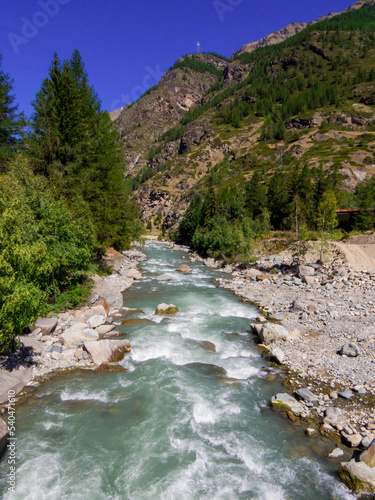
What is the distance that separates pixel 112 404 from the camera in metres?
9.52

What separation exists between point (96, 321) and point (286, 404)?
437 inches

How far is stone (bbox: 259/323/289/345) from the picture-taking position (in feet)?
46.8

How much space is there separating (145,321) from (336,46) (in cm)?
26832

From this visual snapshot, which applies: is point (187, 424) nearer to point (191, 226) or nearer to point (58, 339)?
point (58, 339)

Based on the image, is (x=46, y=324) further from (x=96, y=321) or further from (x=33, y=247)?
(x=33, y=247)

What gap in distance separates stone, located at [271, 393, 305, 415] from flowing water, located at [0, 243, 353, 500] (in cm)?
37

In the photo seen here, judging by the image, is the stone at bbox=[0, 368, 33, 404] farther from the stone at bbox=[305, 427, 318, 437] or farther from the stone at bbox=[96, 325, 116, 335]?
the stone at bbox=[305, 427, 318, 437]

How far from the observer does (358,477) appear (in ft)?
21.4

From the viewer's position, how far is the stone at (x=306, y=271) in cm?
2789

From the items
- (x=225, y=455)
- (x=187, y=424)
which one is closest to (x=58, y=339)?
(x=187, y=424)

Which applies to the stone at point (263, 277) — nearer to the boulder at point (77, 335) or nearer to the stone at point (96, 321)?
the stone at point (96, 321)

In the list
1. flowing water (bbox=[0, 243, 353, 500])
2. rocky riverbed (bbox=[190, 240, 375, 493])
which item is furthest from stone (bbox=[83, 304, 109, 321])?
rocky riverbed (bbox=[190, 240, 375, 493])

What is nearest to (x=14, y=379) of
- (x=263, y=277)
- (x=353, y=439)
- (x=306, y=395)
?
(x=306, y=395)

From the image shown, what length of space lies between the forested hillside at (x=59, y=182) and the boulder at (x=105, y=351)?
2.95m
